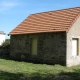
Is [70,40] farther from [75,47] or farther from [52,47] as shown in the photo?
[52,47]

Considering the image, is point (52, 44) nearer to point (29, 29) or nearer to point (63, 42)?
point (63, 42)

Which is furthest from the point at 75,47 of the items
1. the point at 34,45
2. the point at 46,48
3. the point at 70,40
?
the point at 34,45

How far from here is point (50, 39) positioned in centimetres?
2070

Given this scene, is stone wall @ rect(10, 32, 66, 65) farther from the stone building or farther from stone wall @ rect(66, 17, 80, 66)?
stone wall @ rect(66, 17, 80, 66)

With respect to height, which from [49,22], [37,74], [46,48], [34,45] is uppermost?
[49,22]

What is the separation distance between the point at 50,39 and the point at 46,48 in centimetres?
94

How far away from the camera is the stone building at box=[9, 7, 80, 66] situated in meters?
19.9

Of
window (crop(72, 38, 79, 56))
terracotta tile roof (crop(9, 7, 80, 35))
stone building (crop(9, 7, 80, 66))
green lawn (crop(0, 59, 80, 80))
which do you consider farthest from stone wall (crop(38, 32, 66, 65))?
green lawn (crop(0, 59, 80, 80))

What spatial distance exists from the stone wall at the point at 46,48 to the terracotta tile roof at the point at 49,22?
0.58 meters

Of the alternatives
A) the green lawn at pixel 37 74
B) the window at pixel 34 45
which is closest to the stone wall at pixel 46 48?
the window at pixel 34 45

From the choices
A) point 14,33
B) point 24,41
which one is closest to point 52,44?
point 24,41

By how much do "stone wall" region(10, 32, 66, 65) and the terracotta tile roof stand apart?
0.58 metres

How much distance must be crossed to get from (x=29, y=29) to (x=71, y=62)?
5.89m

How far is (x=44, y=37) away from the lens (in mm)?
21219
